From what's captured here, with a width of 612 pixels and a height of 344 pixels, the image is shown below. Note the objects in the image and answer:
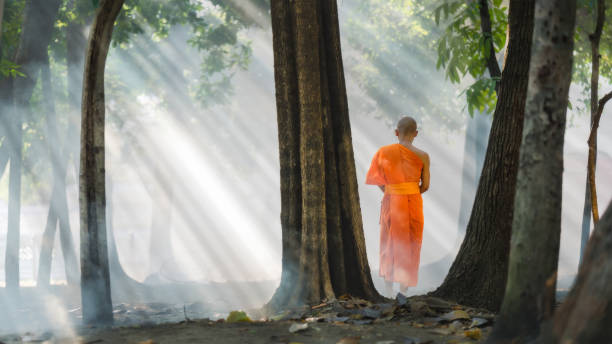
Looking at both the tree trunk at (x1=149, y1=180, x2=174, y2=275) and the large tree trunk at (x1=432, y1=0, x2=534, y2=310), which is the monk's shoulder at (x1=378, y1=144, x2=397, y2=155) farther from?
the tree trunk at (x1=149, y1=180, x2=174, y2=275)

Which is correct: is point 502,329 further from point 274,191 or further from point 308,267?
point 274,191

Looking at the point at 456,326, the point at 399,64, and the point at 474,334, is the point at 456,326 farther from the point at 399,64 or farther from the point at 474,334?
the point at 399,64

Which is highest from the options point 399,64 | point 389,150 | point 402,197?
point 399,64

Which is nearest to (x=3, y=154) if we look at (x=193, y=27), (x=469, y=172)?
(x=193, y=27)

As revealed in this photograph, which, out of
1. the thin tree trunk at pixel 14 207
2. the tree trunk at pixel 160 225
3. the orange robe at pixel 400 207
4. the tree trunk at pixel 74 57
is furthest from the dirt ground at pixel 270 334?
the tree trunk at pixel 160 225

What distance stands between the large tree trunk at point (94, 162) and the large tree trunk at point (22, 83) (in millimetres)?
6554

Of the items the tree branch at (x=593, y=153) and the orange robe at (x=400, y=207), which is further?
the orange robe at (x=400, y=207)

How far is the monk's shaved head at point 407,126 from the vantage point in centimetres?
646

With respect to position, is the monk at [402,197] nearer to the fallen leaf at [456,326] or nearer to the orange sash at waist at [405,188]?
the orange sash at waist at [405,188]

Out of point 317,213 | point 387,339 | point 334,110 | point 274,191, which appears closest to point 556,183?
point 387,339

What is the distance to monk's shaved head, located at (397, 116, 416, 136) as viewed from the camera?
6.46m

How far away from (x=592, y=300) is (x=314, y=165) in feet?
10.4

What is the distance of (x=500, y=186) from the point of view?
4762 millimetres

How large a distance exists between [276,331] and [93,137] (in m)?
2.35
